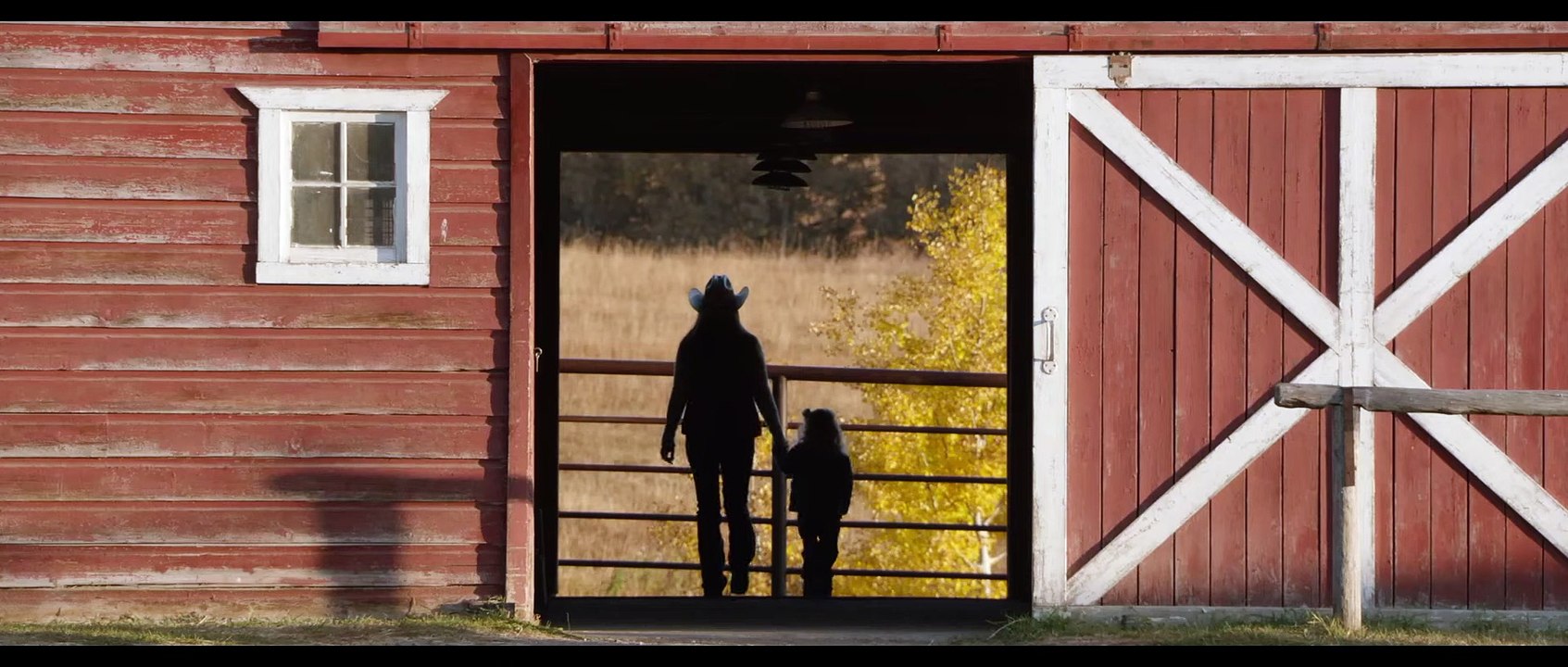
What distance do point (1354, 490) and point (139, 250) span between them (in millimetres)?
4886

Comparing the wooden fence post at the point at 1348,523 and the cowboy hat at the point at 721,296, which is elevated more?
the cowboy hat at the point at 721,296

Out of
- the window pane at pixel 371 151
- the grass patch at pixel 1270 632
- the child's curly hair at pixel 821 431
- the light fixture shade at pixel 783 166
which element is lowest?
the grass patch at pixel 1270 632

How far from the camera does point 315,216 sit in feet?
23.0

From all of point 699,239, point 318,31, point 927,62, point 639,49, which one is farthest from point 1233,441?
point 699,239

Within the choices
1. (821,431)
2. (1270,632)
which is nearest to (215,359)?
(821,431)

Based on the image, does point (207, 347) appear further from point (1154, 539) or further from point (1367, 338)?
point (1367, 338)

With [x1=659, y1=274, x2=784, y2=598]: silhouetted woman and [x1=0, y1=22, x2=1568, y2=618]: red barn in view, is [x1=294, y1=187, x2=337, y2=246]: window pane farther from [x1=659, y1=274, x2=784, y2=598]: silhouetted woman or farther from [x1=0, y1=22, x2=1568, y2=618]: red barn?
[x1=659, y1=274, x2=784, y2=598]: silhouetted woman

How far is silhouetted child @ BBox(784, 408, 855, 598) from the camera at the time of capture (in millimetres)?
9586

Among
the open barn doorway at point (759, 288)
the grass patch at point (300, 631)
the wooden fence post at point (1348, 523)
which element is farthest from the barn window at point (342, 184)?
the wooden fence post at point (1348, 523)

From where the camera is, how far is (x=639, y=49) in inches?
271

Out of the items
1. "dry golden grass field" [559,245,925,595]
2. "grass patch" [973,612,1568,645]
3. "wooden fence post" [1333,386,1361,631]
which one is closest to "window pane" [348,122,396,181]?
"grass patch" [973,612,1568,645]

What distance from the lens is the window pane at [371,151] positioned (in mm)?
6988

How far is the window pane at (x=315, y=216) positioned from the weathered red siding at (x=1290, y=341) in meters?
3.03

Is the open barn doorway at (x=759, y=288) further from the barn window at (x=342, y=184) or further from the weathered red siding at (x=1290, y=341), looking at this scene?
the weathered red siding at (x=1290, y=341)
